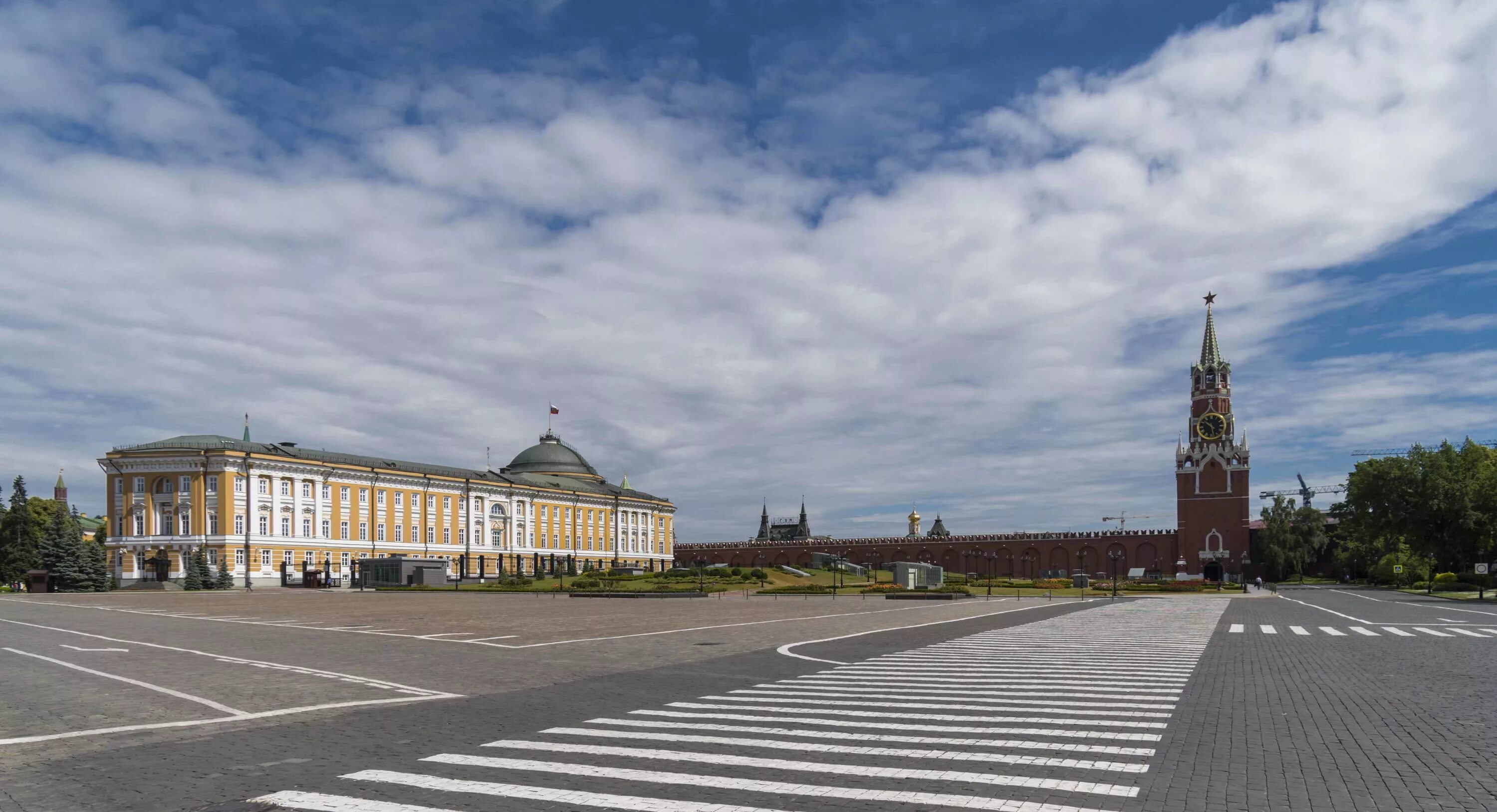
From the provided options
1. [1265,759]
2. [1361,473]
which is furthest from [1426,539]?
A: [1265,759]

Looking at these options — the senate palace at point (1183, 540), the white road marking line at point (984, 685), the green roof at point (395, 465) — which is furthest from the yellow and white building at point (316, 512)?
the white road marking line at point (984, 685)

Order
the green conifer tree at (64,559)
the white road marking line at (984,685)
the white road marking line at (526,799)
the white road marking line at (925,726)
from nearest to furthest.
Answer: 1. the white road marking line at (526,799)
2. the white road marking line at (925,726)
3. the white road marking line at (984,685)
4. the green conifer tree at (64,559)

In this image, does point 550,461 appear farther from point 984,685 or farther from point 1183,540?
point 984,685

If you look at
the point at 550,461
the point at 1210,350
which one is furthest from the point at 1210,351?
the point at 550,461

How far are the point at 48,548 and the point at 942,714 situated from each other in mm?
82026

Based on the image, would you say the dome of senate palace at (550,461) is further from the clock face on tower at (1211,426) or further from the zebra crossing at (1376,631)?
the zebra crossing at (1376,631)

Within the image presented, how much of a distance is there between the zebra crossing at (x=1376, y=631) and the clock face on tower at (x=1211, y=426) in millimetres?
91358

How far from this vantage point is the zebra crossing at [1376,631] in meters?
24.6

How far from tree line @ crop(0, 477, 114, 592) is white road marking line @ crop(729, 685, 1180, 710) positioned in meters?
76.2

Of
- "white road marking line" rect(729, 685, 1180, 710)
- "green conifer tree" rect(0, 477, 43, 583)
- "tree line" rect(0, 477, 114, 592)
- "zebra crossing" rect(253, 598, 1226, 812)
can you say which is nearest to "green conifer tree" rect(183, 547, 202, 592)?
"tree line" rect(0, 477, 114, 592)

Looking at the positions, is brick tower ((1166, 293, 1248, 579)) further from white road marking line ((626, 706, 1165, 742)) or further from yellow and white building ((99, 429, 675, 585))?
white road marking line ((626, 706, 1165, 742))

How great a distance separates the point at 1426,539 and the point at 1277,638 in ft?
209

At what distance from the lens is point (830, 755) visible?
30.1 feet

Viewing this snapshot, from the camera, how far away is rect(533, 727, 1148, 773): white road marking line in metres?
8.72
